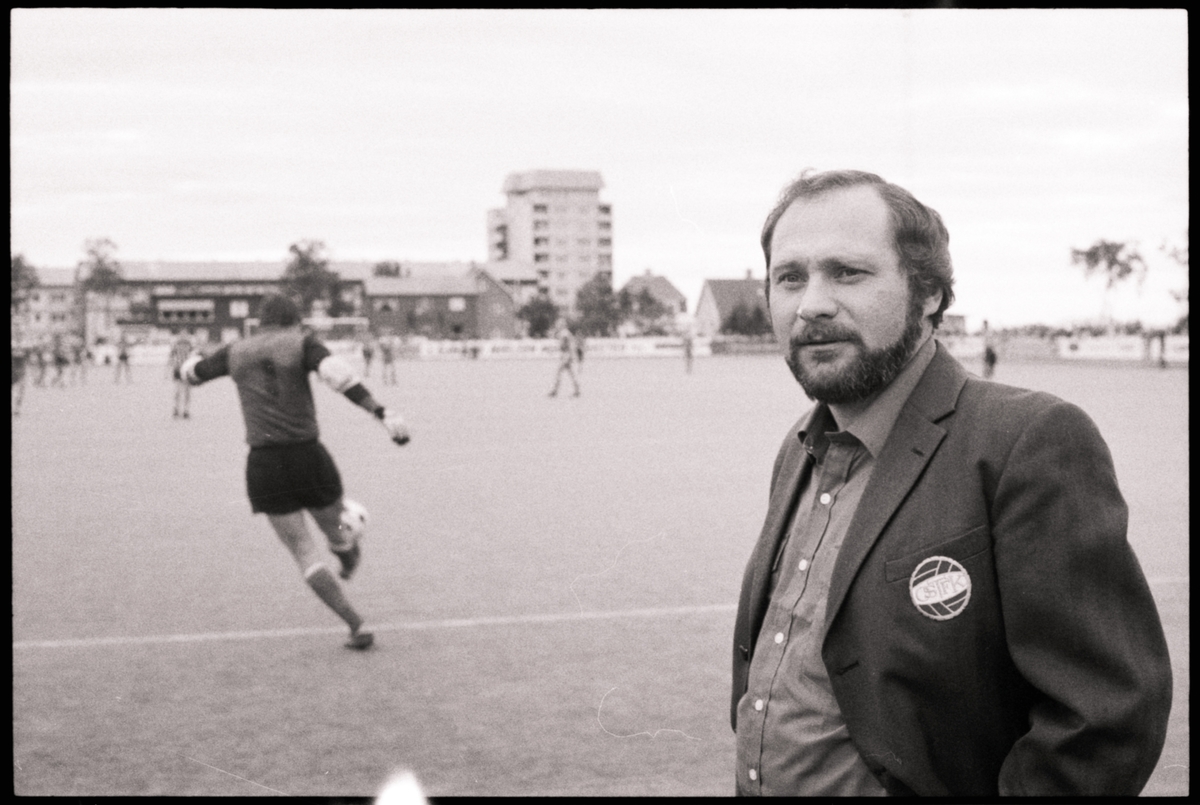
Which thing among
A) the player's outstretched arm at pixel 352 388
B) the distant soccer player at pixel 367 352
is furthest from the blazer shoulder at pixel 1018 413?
A: the distant soccer player at pixel 367 352

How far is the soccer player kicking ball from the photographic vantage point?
5855 mm


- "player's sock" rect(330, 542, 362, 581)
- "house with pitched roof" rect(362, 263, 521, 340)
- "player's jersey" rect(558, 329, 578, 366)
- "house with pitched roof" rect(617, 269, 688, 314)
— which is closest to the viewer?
"player's sock" rect(330, 542, 362, 581)

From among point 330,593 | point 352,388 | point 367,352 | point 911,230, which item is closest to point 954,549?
point 911,230

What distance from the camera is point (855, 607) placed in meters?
1.99

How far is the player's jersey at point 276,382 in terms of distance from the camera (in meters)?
5.98

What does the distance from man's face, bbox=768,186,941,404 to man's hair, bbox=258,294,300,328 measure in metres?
4.32

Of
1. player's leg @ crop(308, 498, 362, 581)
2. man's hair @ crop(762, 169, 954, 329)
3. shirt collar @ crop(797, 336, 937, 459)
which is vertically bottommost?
player's leg @ crop(308, 498, 362, 581)

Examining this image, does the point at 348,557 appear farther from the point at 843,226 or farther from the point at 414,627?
the point at 843,226

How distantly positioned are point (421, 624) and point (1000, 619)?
4.70 meters

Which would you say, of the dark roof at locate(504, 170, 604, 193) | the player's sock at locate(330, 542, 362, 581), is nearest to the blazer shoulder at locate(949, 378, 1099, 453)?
the player's sock at locate(330, 542, 362, 581)

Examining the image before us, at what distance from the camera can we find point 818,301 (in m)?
2.12

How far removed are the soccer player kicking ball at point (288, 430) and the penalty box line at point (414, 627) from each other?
0.30 metres

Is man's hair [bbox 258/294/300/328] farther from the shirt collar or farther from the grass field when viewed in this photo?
the shirt collar

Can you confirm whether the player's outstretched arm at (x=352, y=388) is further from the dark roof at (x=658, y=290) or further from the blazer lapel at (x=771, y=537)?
the dark roof at (x=658, y=290)
